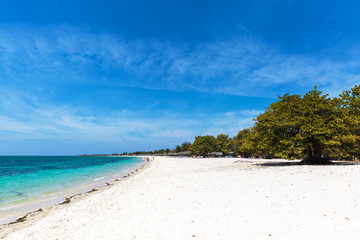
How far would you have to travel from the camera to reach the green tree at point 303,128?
18969 mm

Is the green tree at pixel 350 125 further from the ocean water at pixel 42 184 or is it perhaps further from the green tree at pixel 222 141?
the green tree at pixel 222 141

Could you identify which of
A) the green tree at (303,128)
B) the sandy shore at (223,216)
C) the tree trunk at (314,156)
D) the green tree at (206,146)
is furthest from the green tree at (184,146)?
the sandy shore at (223,216)

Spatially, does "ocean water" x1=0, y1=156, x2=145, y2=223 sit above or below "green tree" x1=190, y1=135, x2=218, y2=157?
below

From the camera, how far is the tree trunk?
2094 cm

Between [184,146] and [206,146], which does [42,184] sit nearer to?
[206,146]

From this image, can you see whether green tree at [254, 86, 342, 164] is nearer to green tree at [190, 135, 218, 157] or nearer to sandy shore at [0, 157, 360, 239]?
sandy shore at [0, 157, 360, 239]

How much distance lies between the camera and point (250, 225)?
6047 mm

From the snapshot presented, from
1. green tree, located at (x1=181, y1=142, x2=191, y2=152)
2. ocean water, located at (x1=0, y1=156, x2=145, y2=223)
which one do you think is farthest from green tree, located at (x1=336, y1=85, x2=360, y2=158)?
green tree, located at (x1=181, y1=142, x2=191, y2=152)

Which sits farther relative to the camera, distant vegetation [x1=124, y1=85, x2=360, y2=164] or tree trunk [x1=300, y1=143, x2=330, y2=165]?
tree trunk [x1=300, y1=143, x2=330, y2=165]

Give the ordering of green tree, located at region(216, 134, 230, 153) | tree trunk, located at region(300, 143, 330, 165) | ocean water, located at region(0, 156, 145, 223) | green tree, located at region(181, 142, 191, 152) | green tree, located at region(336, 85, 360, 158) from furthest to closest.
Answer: green tree, located at region(181, 142, 191, 152) → green tree, located at region(216, 134, 230, 153) → tree trunk, located at region(300, 143, 330, 165) → green tree, located at region(336, 85, 360, 158) → ocean water, located at region(0, 156, 145, 223)

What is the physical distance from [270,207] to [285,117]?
15.8 meters

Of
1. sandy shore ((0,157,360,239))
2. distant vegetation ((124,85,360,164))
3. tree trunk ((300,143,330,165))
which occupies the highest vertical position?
distant vegetation ((124,85,360,164))

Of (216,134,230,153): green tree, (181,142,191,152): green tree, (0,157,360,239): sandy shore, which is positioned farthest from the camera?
(181,142,191,152): green tree

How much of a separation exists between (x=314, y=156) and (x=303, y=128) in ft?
15.8
